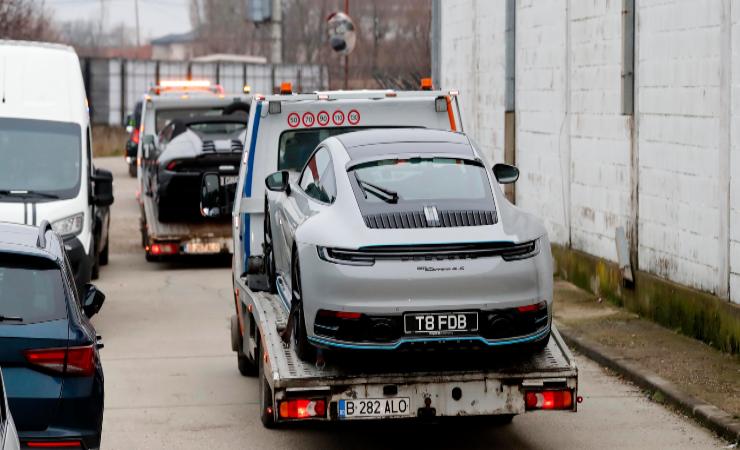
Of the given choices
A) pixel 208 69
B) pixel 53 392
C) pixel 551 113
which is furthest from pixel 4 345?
pixel 208 69

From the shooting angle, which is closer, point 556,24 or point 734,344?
point 734,344

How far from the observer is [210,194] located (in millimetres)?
15141

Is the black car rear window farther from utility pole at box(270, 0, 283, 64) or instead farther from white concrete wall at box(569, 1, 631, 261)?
utility pole at box(270, 0, 283, 64)

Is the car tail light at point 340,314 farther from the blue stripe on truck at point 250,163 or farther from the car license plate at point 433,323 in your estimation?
the blue stripe on truck at point 250,163

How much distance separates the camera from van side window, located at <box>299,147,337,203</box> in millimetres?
10383

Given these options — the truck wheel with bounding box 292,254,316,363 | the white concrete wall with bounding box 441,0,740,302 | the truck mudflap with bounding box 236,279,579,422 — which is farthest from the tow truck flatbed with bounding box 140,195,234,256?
the truck mudflap with bounding box 236,279,579,422

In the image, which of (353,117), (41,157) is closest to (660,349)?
(353,117)

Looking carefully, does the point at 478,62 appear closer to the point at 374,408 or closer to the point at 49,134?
the point at 49,134

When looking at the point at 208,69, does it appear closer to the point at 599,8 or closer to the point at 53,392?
the point at 599,8

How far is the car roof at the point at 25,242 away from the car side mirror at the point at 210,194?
456 cm

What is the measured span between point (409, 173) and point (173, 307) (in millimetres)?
8533

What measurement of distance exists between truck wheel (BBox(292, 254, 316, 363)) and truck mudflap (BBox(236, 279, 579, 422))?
70 mm

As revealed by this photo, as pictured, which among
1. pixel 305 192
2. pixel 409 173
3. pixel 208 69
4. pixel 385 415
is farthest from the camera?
pixel 208 69

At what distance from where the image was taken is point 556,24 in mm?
19703
